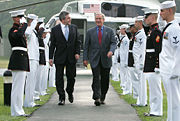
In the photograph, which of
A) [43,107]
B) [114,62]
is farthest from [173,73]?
[114,62]

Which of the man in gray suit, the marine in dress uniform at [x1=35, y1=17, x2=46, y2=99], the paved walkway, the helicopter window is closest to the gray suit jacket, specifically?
Answer: the man in gray suit

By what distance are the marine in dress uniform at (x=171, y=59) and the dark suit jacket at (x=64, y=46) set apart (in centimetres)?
527

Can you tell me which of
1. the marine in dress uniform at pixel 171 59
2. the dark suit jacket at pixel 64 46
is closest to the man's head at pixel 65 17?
the dark suit jacket at pixel 64 46

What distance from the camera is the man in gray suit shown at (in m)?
12.4

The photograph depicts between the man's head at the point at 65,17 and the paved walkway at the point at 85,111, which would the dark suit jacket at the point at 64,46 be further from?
the paved walkway at the point at 85,111

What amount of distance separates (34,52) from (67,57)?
112 cm

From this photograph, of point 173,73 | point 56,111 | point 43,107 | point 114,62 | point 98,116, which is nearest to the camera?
point 173,73

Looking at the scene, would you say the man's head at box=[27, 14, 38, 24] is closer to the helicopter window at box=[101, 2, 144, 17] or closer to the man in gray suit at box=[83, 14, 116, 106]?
the man in gray suit at box=[83, 14, 116, 106]

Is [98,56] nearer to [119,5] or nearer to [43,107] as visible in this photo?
[43,107]

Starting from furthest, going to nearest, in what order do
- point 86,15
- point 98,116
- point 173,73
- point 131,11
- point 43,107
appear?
point 131,11 < point 86,15 < point 43,107 < point 98,116 < point 173,73

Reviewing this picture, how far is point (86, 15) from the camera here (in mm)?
29781

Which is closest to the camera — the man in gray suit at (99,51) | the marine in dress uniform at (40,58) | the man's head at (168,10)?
the man's head at (168,10)

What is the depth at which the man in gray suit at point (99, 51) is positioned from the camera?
12.4 m

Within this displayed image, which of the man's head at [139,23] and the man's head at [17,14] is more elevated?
the man's head at [17,14]
